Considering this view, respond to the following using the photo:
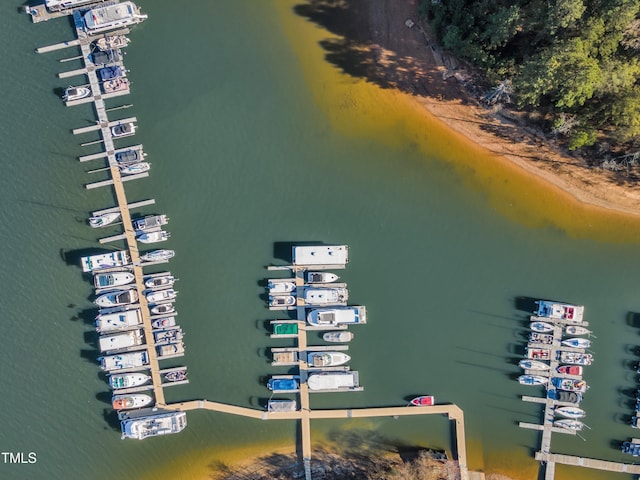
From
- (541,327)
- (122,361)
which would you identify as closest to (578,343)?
(541,327)

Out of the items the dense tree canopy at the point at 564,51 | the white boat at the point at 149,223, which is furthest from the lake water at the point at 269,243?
the dense tree canopy at the point at 564,51

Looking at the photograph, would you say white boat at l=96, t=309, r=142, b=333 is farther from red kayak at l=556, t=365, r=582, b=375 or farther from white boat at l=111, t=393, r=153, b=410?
red kayak at l=556, t=365, r=582, b=375

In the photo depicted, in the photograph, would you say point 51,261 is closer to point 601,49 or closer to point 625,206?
point 601,49

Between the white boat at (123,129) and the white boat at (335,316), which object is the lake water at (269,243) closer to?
A: the white boat at (123,129)

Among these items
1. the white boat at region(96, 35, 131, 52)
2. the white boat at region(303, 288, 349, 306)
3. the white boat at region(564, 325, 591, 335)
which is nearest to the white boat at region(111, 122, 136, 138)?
the white boat at region(96, 35, 131, 52)

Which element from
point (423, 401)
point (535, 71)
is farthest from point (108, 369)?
point (535, 71)

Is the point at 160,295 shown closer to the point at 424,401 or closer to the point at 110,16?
→ the point at 110,16
